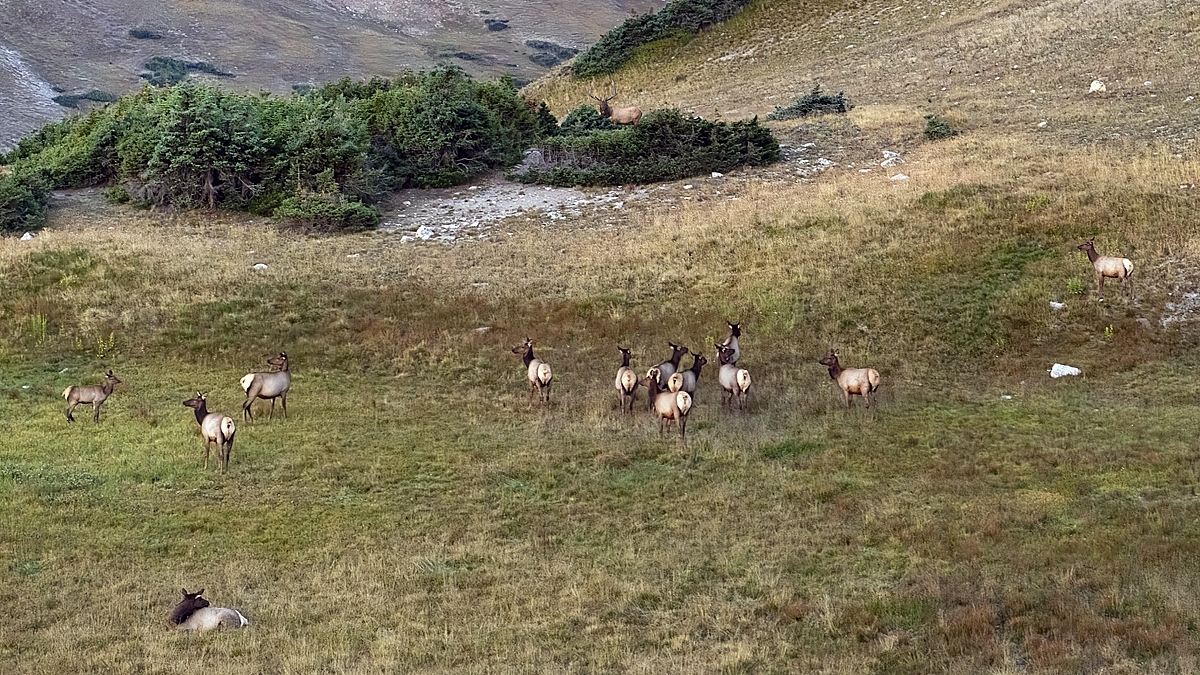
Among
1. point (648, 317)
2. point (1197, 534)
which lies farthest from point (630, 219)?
point (1197, 534)

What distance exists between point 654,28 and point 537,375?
43.2 metres

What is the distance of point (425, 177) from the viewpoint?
1309 inches

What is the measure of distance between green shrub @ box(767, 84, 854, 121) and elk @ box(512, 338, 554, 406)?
914 inches

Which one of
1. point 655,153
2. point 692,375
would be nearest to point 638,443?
point 692,375

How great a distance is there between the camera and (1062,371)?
61.1 feet

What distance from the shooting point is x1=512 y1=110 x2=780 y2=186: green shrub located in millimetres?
32156

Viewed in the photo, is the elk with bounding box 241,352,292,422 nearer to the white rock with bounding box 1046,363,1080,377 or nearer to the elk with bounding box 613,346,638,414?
the elk with bounding box 613,346,638,414

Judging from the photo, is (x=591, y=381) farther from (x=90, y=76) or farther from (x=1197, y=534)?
(x=90, y=76)

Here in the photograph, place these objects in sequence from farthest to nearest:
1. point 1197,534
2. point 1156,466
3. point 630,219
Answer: point 630,219 < point 1156,466 < point 1197,534

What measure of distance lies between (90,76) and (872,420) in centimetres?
9731

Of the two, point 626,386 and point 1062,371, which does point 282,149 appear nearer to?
point 626,386

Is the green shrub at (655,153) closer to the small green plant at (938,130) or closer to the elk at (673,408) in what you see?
the small green plant at (938,130)

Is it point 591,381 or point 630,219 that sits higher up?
point 630,219

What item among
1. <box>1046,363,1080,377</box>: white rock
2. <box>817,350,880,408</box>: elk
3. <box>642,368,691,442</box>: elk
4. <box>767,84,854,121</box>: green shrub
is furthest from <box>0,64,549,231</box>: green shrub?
<box>1046,363,1080,377</box>: white rock
